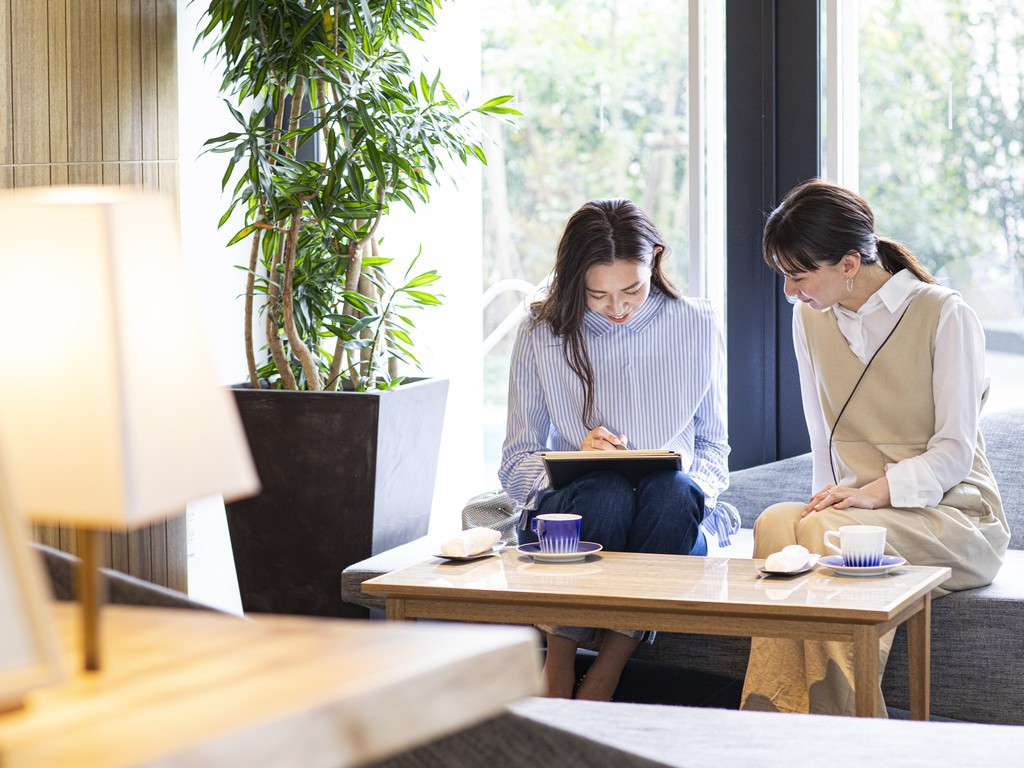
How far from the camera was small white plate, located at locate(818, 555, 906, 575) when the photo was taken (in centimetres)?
222

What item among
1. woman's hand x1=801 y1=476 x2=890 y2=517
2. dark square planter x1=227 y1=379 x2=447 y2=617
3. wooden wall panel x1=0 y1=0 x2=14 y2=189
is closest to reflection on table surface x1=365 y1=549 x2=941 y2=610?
woman's hand x1=801 y1=476 x2=890 y2=517

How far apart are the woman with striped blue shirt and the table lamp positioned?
7.04 ft

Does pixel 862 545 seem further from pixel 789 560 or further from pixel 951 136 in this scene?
pixel 951 136

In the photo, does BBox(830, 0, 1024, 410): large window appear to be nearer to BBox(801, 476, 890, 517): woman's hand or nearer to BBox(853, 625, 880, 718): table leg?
BBox(801, 476, 890, 517): woman's hand

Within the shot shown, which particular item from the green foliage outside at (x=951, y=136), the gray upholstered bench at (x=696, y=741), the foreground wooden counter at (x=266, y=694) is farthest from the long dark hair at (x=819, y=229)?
the foreground wooden counter at (x=266, y=694)

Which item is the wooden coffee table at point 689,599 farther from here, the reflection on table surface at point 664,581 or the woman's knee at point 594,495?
the woman's knee at point 594,495

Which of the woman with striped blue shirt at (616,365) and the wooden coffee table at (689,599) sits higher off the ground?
the woman with striped blue shirt at (616,365)

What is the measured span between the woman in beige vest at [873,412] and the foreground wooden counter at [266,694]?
1.83 meters

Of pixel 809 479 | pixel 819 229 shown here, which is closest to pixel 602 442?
pixel 819 229

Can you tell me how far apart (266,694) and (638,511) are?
2139 millimetres

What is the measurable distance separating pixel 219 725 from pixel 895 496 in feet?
7.14

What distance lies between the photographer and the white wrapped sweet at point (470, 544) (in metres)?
2.47

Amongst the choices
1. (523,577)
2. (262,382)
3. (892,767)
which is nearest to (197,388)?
(892,767)

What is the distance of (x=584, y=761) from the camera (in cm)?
94
